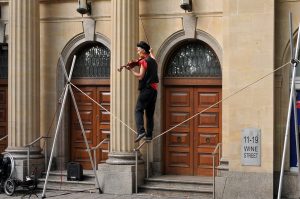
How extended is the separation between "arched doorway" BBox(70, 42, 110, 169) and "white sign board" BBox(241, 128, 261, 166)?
14.4ft

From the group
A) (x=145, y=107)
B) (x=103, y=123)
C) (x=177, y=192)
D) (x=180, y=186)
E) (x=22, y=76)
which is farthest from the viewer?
(x=103, y=123)

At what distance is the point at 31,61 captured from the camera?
56.6 ft

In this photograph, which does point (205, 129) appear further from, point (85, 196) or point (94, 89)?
point (85, 196)

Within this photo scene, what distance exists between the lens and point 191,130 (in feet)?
54.7

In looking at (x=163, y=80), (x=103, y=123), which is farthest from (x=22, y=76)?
(x=163, y=80)

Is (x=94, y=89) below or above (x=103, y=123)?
above

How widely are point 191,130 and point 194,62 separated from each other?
5.71ft

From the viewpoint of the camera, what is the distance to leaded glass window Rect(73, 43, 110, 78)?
57.6ft

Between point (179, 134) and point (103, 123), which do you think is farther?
point (103, 123)

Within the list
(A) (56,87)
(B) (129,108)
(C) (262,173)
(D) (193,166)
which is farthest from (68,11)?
(C) (262,173)

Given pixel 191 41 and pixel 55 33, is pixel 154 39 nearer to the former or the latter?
pixel 191 41

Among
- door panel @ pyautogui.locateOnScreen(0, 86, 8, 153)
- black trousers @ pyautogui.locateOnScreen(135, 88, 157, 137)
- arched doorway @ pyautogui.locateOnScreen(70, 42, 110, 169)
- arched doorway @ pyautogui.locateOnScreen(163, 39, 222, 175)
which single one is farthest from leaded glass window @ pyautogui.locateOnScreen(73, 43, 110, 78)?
black trousers @ pyautogui.locateOnScreen(135, 88, 157, 137)

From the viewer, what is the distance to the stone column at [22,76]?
56.4 ft

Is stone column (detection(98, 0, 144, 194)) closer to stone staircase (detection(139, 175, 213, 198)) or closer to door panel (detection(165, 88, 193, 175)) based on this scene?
stone staircase (detection(139, 175, 213, 198))
